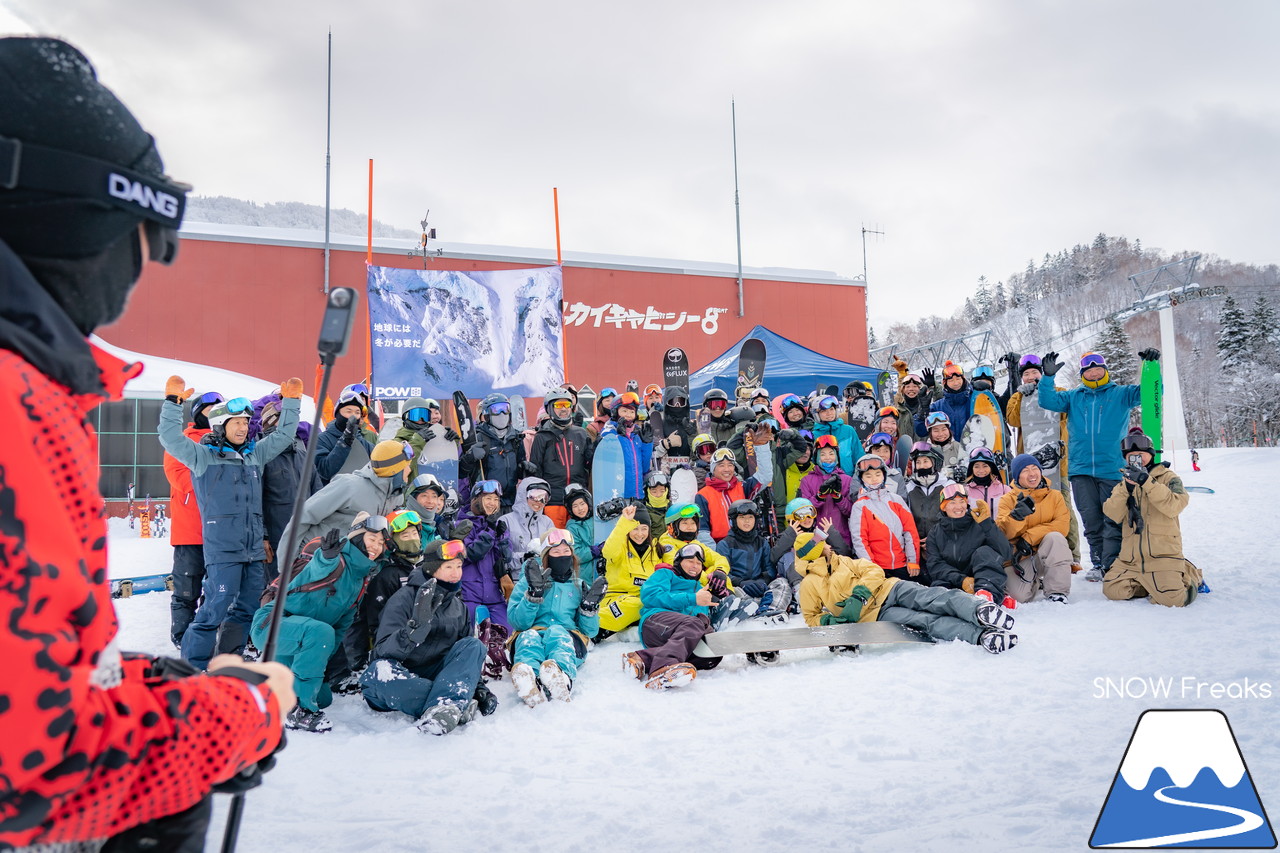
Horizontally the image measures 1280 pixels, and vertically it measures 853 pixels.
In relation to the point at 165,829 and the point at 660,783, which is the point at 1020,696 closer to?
the point at 660,783

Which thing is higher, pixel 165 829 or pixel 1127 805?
pixel 165 829

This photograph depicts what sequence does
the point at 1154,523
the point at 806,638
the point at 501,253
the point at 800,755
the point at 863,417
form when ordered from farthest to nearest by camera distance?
1. the point at 501,253
2. the point at 863,417
3. the point at 1154,523
4. the point at 806,638
5. the point at 800,755

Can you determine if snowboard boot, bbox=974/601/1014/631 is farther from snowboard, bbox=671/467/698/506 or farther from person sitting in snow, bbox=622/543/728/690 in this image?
snowboard, bbox=671/467/698/506

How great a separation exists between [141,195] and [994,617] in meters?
4.77

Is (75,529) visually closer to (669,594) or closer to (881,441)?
(669,594)

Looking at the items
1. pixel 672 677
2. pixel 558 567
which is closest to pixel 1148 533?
pixel 672 677

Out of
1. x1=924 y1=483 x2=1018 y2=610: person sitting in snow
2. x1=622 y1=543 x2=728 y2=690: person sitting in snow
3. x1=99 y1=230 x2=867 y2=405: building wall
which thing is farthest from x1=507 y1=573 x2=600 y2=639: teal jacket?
x1=99 y1=230 x2=867 y2=405: building wall

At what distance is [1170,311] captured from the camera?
19719mm

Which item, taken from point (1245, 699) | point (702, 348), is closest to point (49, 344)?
point (1245, 699)

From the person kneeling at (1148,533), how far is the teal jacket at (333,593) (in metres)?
5.23

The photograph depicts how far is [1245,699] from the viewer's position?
3.40m

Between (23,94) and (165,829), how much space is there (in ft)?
2.95

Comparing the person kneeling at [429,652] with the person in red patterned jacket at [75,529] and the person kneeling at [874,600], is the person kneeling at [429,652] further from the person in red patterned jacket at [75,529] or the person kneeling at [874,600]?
the person in red patterned jacket at [75,529]

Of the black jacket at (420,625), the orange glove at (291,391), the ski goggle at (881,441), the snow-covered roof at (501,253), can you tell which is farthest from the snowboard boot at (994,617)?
the snow-covered roof at (501,253)
